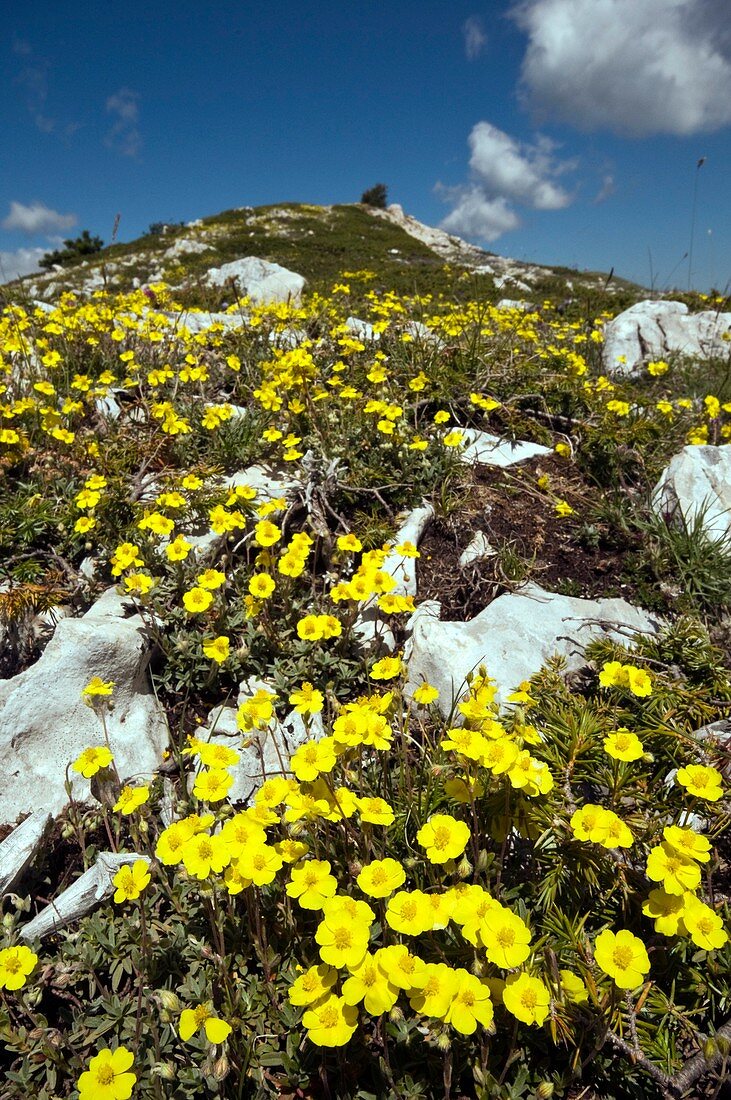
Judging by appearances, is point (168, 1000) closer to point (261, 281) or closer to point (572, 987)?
point (572, 987)

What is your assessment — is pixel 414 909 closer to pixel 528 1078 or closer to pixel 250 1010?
pixel 528 1078

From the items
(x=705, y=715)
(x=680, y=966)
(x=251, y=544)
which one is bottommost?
(x=680, y=966)

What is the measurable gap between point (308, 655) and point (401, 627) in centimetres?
59

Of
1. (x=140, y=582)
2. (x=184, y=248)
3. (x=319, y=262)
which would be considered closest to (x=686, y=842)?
(x=140, y=582)

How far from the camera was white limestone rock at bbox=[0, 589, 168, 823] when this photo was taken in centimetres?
293

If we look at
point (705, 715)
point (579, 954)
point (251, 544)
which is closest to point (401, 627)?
point (251, 544)

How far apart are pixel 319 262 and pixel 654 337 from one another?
51.2ft

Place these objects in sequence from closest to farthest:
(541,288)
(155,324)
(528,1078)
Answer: (528,1078)
(155,324)
(541,288)

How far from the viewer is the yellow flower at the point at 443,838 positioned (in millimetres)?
1806

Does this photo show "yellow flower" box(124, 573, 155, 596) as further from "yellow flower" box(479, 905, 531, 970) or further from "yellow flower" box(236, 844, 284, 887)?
"yellow flower" box(479, 905, 531, 970)

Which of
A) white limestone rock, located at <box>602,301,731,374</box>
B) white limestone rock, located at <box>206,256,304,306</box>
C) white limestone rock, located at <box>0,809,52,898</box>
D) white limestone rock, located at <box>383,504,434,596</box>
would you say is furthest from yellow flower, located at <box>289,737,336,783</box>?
white limestone rock, located at <box>206,256,304,306</box>

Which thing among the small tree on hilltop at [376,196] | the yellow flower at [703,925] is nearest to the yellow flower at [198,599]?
the yellow flower at [703,925]

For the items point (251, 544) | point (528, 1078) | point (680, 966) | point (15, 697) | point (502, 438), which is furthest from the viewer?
point (502, 438)

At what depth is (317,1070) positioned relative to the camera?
1911mm
